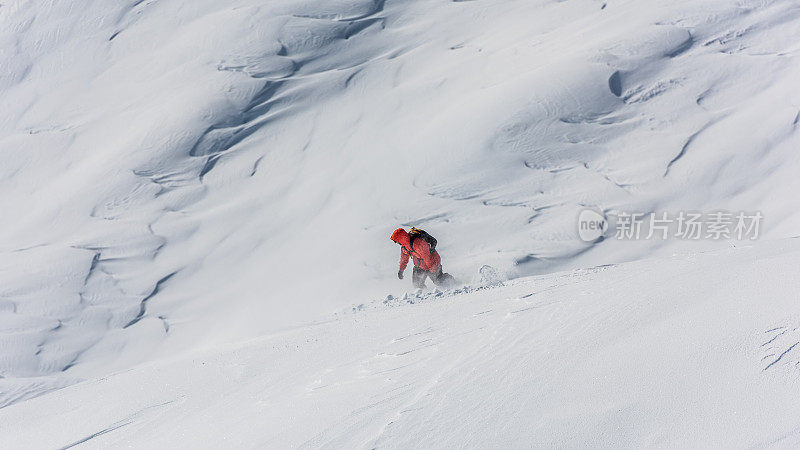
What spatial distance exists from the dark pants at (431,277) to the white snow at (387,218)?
19.6 inches

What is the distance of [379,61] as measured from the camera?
43.8ft

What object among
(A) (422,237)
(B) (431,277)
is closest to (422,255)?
(A) (422,237)

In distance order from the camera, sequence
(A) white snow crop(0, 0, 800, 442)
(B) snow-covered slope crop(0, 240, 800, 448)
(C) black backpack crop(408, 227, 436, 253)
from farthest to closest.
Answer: (C) black backpack crop(408, 227, 436, 253) < (A) white snow crop(0, 0, 800, 442) < (B) snow-covered slope crop(0, 240, 800, 448)

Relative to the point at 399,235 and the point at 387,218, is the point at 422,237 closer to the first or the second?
the point at 399,235

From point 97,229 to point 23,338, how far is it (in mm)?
2189

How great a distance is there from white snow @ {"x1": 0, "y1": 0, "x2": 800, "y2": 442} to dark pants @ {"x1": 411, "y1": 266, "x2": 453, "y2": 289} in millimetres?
498

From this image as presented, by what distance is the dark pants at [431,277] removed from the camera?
798 cm

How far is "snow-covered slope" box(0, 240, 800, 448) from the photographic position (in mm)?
2777

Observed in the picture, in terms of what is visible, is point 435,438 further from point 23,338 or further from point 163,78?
point 163,78

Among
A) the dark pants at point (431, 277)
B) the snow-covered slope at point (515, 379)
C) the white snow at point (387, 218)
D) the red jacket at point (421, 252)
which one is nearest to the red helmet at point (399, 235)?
the red jacket at point (421, 252)

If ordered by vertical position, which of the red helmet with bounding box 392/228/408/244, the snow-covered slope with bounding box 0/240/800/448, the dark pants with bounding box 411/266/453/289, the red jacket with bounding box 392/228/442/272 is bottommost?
the dark pants with bounding box 411/266/453/289

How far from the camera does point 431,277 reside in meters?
8.02

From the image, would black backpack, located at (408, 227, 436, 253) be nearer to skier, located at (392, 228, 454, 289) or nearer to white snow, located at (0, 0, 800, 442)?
skier, located at (392, 228, 454, 289)

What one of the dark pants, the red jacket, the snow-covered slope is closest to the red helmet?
the red jacket
